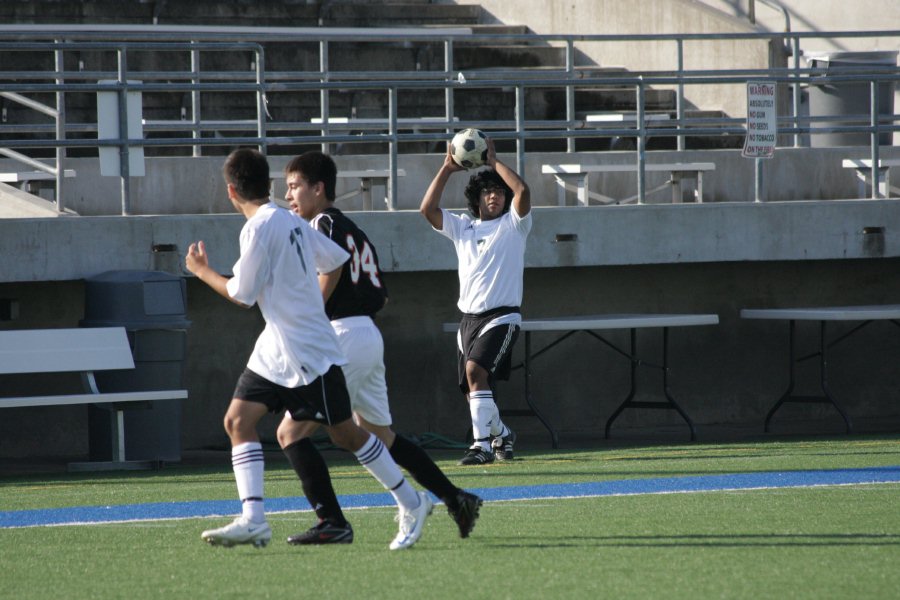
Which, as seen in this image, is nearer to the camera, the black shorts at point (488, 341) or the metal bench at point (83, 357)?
the black shorts at point (488, 341)

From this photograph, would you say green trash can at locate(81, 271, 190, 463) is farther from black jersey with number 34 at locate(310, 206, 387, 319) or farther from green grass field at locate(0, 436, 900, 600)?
black jersey with number 34 at locate(310, 206, 387, 319)

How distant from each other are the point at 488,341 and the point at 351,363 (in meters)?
3.98

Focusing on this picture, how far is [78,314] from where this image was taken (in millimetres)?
13117

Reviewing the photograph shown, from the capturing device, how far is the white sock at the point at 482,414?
11289 millimetres

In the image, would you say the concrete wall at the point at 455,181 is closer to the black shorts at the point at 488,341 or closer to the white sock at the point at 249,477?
the black shorts at the point at 488,341

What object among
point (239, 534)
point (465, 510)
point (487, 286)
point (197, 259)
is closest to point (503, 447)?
point (487, 286)

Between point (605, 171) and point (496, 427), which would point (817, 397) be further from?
point (496, 427)

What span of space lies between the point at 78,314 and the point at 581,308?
4.81 m

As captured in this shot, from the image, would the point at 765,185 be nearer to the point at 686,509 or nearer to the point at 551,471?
the point at 551,471

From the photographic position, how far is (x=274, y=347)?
269 inches

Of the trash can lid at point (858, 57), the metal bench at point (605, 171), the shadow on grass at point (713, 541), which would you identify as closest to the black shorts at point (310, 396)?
the shadow on grass at point (713, 541)

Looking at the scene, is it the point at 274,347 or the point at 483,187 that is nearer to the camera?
the point at 274,347

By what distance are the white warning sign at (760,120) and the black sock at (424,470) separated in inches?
313

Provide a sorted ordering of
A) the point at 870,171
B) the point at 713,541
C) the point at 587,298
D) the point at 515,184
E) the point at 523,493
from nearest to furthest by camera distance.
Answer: the point at 713,541, the point at 523,493, the point at 515,184, the point at 587,298, the point at 870,171
